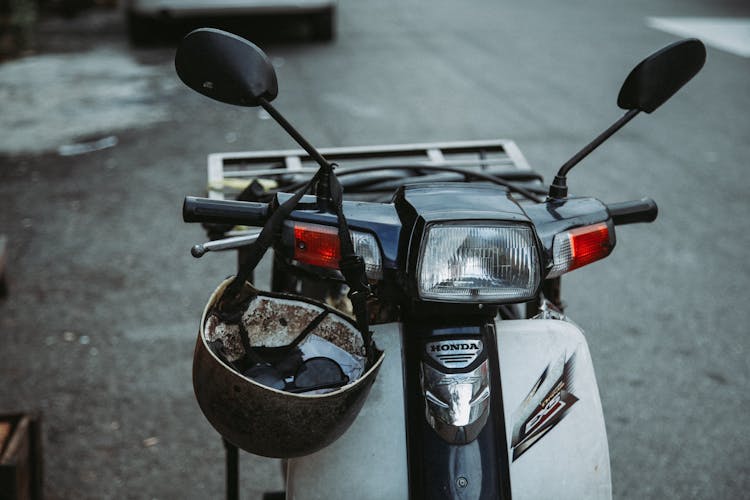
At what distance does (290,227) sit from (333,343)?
30 centimetres

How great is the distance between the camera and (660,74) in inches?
62.8

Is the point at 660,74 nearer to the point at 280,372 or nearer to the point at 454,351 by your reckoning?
the point at 454,351

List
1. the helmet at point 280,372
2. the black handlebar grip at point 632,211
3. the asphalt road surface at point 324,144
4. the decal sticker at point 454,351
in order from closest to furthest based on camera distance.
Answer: the helmet at point 280,372, the decal sticker at point 454,351, the black handlebar grip at point 632,211, the asphalt road surface at point 324,144

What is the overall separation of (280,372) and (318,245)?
29 centimetres

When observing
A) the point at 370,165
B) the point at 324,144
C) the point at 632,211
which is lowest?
the point at 324,144

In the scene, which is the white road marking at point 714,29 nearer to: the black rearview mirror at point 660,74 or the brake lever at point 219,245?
the black rearview mirror at point 660,74

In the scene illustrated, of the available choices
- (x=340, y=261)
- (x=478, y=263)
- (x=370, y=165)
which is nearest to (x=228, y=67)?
(x=340, y=261)

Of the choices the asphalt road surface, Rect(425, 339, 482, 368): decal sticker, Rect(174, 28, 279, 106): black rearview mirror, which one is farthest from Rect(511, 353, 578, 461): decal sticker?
the asphalt road surface

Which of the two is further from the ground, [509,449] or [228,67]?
[228,67]

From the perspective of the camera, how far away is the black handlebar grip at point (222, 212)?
1.53 meters

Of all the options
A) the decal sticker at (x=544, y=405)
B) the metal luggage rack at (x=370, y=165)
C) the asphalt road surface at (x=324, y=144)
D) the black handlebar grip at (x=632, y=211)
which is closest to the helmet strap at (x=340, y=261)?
the decal sticker at (x=544, y=405)

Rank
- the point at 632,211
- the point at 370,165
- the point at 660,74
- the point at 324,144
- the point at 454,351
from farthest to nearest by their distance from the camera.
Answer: the point at 324,144 < the point at 370,165 < the point at 632,211 < the point at 660,74 < the point at 454,351

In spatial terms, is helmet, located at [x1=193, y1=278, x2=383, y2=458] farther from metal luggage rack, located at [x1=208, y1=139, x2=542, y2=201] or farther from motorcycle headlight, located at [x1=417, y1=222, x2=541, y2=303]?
metal luggage rack, located at [x1=208, y1=139, x2=542, y2=201]

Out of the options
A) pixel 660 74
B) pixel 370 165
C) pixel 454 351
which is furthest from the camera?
pixel 370 165
